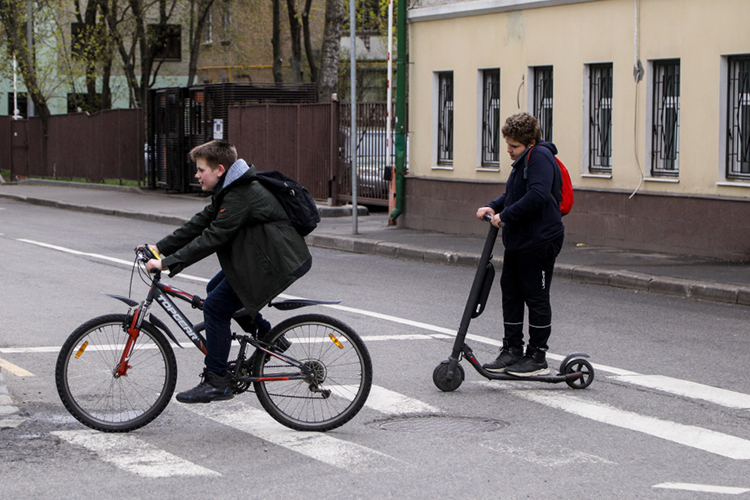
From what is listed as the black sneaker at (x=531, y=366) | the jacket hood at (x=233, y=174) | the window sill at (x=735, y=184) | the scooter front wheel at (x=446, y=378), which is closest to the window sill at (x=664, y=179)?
the window sill at (x=735, y=184)

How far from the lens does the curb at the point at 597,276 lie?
11617 millimetres

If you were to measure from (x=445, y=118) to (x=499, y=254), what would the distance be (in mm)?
4953

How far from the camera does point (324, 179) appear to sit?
76.0ft

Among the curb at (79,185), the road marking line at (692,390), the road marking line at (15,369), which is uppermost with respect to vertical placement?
the curb at (79,185)

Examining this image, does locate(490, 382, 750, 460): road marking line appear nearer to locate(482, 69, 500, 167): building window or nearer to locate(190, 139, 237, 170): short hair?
locate(190, 139, 237, 170): short hair

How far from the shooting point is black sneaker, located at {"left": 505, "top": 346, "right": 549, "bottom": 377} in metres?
7.29

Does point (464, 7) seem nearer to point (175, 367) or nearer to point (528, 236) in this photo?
point (528, 236)

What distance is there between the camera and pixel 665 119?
50.3 feet

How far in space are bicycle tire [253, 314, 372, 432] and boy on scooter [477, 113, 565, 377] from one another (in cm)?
142

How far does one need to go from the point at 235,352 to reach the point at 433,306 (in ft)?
14.5

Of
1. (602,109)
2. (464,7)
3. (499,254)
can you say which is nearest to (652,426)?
(499,254)

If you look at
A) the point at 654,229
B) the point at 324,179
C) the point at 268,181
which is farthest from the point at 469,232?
the point at 268,181

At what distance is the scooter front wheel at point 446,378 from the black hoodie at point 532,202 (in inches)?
34.3

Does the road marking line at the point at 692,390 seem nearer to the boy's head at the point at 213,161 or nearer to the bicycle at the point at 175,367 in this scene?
the bicycle at the point at 175,367
